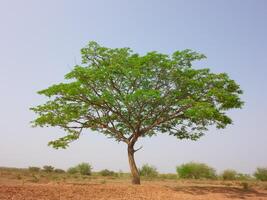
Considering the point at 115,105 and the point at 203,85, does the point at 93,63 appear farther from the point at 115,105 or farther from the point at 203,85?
the point at 203,85

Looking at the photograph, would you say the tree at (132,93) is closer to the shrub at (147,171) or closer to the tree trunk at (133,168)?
the tree trunk at (133,168)

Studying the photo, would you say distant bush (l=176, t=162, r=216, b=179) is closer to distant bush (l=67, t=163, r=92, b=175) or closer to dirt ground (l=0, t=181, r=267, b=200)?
distant bush (l=67, t=163, r=92, b=175)

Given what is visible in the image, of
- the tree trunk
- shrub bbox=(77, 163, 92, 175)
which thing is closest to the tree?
the tree trunk

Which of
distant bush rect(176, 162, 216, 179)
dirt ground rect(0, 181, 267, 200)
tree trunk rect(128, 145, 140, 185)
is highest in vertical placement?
distant bush rect(176, 162, 216, 179)

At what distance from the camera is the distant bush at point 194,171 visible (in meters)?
40.9

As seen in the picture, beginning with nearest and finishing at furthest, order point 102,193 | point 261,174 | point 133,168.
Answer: point 102,193
point 133,168
point 261,174

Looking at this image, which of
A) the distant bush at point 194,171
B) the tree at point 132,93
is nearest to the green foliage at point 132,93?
the tree at point 132,93

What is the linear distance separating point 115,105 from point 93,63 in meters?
3.84

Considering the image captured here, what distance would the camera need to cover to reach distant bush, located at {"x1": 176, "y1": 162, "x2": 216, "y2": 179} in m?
40.9

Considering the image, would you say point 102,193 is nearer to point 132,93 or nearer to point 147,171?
point 132,93

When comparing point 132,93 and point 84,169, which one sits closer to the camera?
point 132,93

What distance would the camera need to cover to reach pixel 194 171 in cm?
4103

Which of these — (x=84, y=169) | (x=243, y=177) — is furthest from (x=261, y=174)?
(x=84, y=169)

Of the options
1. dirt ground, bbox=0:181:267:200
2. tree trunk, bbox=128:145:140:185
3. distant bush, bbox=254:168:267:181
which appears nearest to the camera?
dirt ground, bbox=0:181:267:200
